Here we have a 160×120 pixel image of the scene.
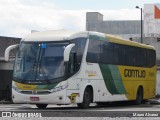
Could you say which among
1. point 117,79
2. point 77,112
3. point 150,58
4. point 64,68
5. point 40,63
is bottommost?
point 77,112

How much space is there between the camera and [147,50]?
31922 mm

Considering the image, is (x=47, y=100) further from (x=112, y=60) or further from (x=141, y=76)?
(x=141, y=76)

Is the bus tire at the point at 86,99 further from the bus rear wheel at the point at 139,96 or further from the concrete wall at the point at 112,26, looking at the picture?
the concrete wall at the point at 112,26

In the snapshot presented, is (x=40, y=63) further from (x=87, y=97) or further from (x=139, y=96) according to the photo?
(x=139, y=96)

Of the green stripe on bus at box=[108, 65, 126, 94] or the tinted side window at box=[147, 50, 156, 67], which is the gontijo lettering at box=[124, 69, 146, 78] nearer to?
the green stripe on bus at box=[108, 65, 126, 94]

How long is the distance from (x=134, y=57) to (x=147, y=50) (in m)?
2.71

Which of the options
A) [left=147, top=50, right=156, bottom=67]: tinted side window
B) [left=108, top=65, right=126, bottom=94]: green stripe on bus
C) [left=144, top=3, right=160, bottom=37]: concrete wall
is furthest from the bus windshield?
[left=144, top=3, right=160, bottom=37]: concrete wall

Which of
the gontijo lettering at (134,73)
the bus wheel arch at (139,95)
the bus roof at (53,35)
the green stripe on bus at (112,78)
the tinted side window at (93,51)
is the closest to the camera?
the bus roof at (53,35)

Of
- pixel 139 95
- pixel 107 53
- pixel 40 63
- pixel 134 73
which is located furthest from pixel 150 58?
pixel 40 63

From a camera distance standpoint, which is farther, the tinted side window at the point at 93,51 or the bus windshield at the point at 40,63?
the tinted side window at the point at 93,51

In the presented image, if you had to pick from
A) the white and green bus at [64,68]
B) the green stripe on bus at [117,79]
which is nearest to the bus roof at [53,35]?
the white and green bus at [64,68]

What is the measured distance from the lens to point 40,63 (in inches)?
888

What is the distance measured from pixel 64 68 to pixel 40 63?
43.6 inches

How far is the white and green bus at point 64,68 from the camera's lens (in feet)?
73.2
